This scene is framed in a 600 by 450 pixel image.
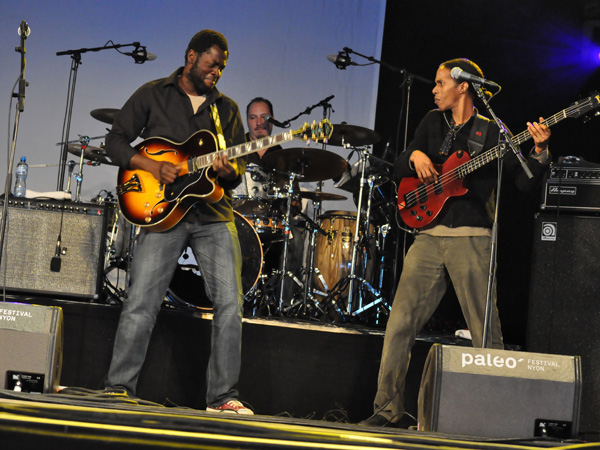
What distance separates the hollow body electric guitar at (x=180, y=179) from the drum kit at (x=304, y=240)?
5.78 ft

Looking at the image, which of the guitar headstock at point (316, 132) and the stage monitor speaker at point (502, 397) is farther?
the guitar headstock at point (316, 132)

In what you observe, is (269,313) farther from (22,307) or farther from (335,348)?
(22,307)

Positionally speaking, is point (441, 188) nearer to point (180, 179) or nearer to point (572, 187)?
point (572, 187)

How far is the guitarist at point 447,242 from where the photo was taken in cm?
379

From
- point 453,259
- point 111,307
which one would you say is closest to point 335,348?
point 453,259

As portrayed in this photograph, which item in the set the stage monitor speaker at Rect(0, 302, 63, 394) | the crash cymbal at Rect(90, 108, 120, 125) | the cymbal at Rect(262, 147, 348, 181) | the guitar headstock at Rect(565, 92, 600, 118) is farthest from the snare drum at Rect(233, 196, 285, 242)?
the stage monitor speaker at Rect(0, 302, 63, 394)

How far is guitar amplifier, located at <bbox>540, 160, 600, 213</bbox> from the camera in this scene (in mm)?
4156

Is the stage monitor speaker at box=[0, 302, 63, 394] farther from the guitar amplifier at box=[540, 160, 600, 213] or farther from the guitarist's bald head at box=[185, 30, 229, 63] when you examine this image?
the guitar amplifier at box=[540, 160, 600, 213]

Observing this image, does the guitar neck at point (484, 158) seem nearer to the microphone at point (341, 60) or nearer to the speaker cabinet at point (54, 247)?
the speaker cabinet at point (54, 247)

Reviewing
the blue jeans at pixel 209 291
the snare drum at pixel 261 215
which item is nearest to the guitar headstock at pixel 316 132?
the blue jeans at pixel 209 291

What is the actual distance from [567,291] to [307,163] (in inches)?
105

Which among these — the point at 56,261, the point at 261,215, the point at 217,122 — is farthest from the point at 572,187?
the point at 56,261

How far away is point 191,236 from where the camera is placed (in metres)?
3.90

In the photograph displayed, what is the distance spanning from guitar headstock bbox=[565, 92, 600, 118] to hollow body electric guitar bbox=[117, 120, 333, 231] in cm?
128
